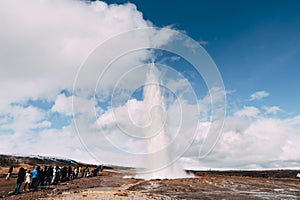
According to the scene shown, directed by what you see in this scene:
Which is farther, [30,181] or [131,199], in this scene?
[30,181]

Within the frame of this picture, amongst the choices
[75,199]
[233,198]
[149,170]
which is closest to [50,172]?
[75,199]

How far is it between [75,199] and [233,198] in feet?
49.4

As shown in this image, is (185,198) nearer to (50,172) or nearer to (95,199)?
(95,199)

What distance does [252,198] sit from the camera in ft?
95.0

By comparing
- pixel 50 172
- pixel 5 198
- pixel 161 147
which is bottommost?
pixel 5 198

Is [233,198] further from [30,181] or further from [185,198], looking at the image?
[30,181]

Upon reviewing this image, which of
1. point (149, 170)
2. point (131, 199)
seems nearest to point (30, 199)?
point (131, 199)

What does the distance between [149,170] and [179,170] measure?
7.82 metres

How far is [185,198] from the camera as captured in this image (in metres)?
27.3

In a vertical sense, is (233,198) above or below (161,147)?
below

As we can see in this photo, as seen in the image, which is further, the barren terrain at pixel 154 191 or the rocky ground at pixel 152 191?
the barren terrain at pixel 154 191

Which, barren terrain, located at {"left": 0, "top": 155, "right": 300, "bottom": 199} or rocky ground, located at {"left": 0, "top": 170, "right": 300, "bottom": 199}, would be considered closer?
rocky ground, located at {"left": 0, "top": 170, "right": 300, "bottom": 199}

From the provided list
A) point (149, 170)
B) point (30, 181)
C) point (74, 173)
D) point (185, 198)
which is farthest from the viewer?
point (149, 170)

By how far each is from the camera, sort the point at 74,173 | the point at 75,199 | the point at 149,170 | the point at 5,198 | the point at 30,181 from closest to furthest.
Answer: the point at 75,199, the point at 5,198, the point at 30,181, the point at 74,173, the point at 149,170
